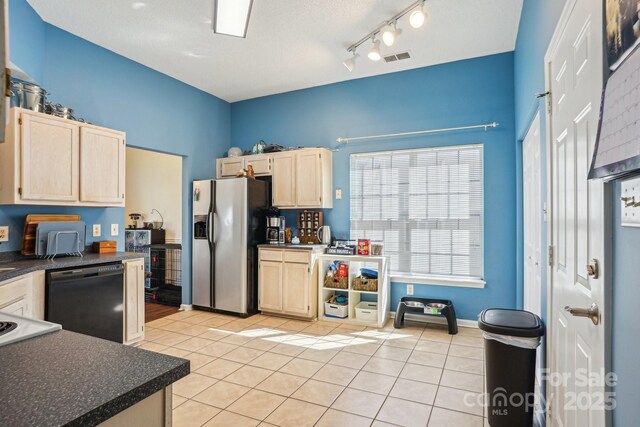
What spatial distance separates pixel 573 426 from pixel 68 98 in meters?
4.52

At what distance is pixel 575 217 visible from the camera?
4.53ft

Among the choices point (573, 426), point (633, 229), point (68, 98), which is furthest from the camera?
point (68, 98)

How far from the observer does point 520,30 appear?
308 cm

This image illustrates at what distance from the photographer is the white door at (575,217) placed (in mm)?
1104

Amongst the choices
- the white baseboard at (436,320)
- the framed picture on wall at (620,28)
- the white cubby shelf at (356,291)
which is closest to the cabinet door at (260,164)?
the white cubby shelf at (356,291)

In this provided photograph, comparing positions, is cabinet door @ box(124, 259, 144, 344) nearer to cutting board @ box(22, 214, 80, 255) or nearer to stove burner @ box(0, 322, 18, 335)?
cutting board @ box(22, 214, 80, 255)

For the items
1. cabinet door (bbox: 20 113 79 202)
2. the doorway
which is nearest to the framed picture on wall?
cabinet door (bbox: 20 113 79 202)

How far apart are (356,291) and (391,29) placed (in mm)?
2862

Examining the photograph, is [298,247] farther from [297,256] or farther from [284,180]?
[284,180]

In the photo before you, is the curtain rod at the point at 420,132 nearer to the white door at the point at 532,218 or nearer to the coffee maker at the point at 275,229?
the white door at the point at 532,218

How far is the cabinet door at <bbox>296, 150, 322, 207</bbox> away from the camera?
4.37 metres

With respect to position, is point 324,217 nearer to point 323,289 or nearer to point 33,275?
point 323,289

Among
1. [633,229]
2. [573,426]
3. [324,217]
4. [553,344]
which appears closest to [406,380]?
[553,344]

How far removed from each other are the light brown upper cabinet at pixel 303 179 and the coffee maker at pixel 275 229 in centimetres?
20
